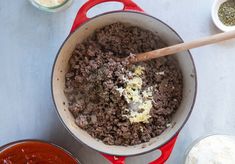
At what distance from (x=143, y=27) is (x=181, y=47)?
0.16m

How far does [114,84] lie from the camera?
3.70 feet

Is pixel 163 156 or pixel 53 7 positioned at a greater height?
pixel 53 7

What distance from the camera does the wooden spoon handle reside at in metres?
1.03

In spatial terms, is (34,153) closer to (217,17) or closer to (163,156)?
(163,156)

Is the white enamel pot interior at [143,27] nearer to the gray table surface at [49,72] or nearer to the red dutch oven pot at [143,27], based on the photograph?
the red dutch oven pot at [143,27]

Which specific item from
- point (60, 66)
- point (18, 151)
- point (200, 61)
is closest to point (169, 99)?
point (200, 61)

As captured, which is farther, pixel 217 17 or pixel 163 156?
pixel 217 17

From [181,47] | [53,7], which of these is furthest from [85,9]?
[181,47]

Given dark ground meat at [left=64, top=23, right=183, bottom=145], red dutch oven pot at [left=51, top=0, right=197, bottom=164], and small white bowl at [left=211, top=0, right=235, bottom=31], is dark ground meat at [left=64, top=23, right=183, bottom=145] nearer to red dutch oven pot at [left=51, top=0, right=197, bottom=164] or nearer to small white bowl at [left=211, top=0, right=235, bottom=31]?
red dutch oven pot at [left=51, top=0, right=197, bottom=164]

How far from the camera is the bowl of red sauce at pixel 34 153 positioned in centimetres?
115

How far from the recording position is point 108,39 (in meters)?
1.18

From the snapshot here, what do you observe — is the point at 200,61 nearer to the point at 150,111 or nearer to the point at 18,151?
the point at 150,111

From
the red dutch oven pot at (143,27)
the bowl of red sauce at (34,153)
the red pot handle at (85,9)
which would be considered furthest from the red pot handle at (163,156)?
the red pot handle at (85,9)

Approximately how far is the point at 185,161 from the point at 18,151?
449 millimetres
